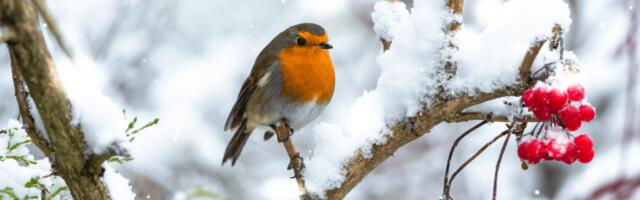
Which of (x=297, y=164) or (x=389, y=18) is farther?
(x=389, y=18)

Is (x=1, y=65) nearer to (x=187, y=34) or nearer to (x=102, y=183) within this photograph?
(x=187, y=34)

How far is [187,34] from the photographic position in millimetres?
7102

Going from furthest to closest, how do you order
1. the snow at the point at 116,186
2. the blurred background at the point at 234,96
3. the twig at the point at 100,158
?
the blurred background at the point at 234,96 < the snow at the point at 116,186 < the twig at the point at 100,158

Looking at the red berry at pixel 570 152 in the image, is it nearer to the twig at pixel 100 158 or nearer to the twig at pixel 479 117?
the twig at pixel 479 117

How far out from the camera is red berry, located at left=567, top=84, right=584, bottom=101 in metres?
1.83

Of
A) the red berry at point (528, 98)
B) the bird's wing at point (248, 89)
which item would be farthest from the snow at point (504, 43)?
the bird's wing at point (248, 89)

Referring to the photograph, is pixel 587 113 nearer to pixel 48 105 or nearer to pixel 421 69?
pixel 421 69

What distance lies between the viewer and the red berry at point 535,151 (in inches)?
73.5

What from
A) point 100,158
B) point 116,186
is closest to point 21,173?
point 116,186

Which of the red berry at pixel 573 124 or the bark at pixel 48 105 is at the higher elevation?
the bark at pixel 48 105

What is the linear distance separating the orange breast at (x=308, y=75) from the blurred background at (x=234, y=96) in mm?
2221

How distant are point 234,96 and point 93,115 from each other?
528cm

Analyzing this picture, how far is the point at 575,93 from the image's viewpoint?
1.83 metres

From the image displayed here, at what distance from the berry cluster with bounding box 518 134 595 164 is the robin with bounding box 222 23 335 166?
4.35 ft
